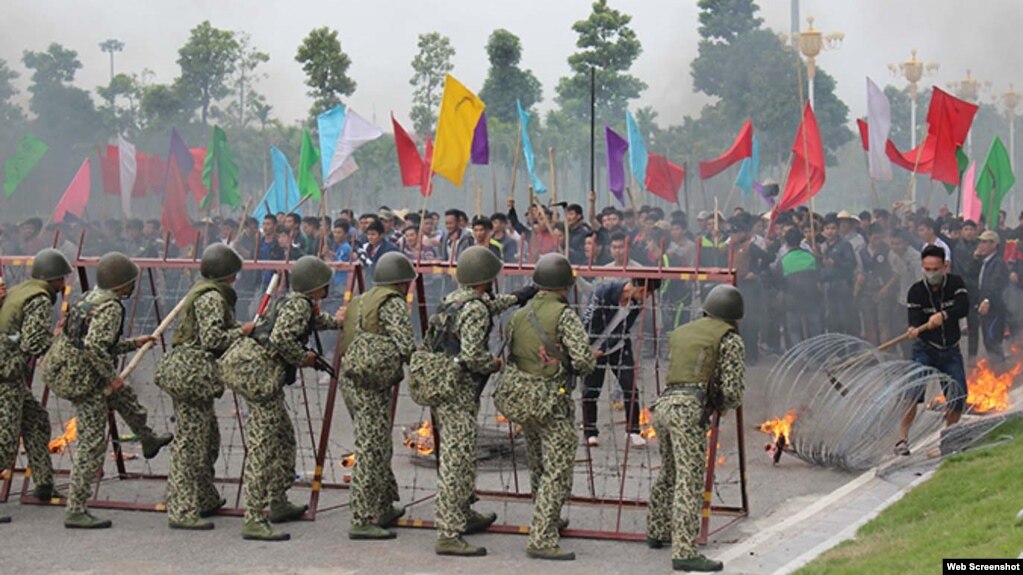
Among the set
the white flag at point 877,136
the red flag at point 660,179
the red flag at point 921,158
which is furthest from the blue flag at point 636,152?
the red flag at point 921,158

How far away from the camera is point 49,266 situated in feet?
33.4

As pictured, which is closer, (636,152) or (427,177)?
(427,177)

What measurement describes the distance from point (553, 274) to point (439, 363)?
0.90 metres

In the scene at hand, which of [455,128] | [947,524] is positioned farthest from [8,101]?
[947,524]

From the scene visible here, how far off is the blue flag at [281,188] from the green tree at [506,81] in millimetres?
11586

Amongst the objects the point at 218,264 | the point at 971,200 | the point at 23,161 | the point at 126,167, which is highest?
the point at 23,161

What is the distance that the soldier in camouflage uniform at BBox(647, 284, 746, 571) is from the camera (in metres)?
8.31

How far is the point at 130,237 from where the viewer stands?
74.2 feet

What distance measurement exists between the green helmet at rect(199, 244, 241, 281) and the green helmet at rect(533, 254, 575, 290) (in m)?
2.14

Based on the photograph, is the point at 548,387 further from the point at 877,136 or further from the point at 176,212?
the point at 176,212

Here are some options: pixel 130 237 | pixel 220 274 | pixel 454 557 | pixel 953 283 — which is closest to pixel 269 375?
pixel 220 274

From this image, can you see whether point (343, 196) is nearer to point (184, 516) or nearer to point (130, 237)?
point (130, 237)

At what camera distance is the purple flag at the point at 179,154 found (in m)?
22.2

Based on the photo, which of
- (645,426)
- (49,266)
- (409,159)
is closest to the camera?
(49,266)
